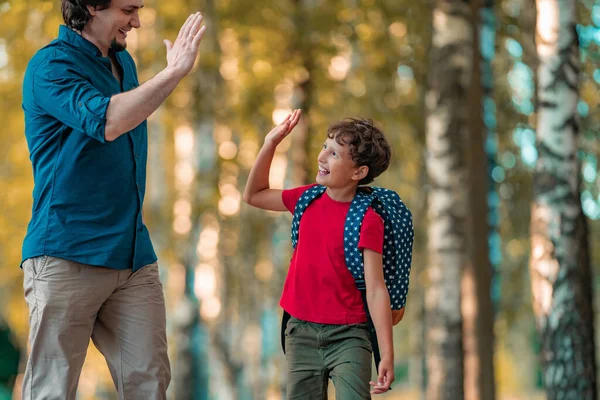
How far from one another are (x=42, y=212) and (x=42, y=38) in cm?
1002

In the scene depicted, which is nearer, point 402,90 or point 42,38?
point 42,38

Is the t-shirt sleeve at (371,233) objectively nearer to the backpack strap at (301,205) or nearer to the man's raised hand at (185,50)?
the backpack strap at (301,205)

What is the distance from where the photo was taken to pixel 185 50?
3.93m

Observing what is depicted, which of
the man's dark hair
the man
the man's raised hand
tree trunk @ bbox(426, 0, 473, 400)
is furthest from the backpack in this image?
tree trunk @ bbox(426, 0, 473, 400)

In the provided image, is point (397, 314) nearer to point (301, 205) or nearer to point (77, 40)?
point (301, 205)

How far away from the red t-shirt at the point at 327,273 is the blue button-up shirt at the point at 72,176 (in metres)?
0.74

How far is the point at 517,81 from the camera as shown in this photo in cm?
1817

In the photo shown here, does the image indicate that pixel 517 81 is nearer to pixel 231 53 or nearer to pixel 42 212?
pixel 231 53

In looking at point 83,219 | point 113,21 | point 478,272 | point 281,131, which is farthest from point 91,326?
point 478,272

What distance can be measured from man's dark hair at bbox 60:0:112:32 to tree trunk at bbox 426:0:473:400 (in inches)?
223

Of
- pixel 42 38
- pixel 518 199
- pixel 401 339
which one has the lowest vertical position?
pixel 401 339

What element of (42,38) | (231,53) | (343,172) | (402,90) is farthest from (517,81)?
(343,172)

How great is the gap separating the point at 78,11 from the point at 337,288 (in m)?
1.63

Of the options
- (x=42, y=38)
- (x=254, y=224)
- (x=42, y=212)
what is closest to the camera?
(x=42, y=212)
